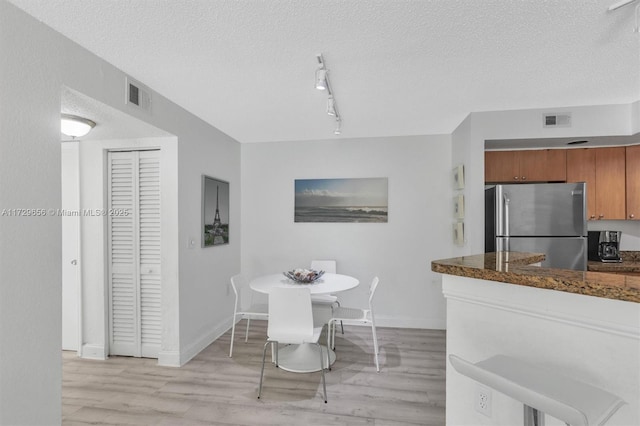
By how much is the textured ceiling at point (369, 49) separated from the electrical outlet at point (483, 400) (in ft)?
6.10

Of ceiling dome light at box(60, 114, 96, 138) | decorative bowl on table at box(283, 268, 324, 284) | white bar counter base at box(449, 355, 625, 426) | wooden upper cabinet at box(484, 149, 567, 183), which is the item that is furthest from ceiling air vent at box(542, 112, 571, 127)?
ceiling dome light at box(60, 114, 96, 138)

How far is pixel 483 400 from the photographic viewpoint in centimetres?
147

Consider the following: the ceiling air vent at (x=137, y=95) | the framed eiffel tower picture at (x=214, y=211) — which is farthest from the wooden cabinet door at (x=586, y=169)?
the ceiling air vent at (x=137, y=95)

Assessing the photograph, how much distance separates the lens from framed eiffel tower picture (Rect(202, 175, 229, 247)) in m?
3.53

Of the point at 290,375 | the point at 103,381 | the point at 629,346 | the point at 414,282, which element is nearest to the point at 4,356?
the point at 103,381

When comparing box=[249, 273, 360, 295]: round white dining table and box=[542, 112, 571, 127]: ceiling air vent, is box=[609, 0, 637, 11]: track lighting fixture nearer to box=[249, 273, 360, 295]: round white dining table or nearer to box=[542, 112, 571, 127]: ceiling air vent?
box=[542, 112, 571, 127]: ceiling air vent

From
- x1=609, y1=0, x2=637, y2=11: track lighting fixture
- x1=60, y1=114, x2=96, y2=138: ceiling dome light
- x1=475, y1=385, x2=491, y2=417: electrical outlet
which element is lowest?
x1=475, y1=385, x2=491, y2=417: electrical outlet

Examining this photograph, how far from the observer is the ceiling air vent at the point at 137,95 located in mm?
2375

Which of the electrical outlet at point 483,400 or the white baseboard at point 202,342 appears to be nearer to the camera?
the electrical outlet at point 483,400

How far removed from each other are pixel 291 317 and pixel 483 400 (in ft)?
4.81

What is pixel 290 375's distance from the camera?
111 inches

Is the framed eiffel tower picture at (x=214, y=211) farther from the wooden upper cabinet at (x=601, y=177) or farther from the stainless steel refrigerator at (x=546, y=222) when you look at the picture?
the wooden upper cabinet at (x=601, y=177)

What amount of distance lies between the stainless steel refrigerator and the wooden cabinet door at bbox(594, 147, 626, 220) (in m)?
0.71

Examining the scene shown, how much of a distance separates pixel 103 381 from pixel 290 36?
314cm
